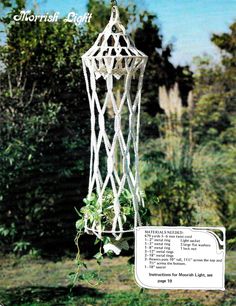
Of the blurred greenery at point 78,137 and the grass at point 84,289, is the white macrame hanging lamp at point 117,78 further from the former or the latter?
the grass at point 84,289

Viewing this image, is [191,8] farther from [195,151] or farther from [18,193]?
[18,193]

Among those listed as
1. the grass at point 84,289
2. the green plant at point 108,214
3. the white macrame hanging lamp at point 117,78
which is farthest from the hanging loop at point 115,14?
the grass at point 84,289

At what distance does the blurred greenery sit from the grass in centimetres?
9

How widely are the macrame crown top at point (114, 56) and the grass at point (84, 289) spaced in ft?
3.24

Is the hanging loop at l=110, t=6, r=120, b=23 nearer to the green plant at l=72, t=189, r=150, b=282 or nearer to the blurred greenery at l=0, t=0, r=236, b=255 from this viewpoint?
the blurred greenery at l=0, t=0, r=236, b=255

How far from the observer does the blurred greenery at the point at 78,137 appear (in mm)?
3221

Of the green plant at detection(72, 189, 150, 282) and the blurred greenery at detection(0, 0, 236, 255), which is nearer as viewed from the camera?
the green plant at detection(72, 189, 150, 282)

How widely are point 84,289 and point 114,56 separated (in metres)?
1.23

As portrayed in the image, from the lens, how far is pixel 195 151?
334 cm

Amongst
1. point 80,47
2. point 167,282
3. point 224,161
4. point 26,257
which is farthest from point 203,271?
point 80,47

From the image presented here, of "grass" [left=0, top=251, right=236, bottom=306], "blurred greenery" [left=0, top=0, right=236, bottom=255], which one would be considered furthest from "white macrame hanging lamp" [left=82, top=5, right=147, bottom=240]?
"grass" [left=0, top=251, right=236, bottom=306]

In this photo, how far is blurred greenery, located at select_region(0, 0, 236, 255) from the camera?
3221 millimetres

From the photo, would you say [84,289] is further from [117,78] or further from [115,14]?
[115,14]

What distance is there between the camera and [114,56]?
104 inches
